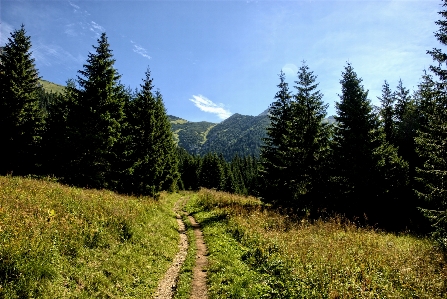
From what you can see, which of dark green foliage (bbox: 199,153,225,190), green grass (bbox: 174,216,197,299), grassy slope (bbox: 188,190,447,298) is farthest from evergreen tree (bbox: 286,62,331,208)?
dark green foliage (bbox: 199,153,225,190)

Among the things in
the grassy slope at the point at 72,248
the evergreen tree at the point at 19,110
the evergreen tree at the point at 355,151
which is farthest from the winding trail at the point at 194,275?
the evergreen tree at the point at 19,110

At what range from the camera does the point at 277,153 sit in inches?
922

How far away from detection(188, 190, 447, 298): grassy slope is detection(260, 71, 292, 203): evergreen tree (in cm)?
955

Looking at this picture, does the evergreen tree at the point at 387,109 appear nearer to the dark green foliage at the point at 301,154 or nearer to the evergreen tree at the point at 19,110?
the dark green foliage at the point at 301,154

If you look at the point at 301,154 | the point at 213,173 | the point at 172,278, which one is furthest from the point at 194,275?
the point at 213,173

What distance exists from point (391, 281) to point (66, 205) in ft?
45.0

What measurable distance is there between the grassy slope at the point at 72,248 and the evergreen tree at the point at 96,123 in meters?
9.76

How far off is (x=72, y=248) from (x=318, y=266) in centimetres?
880

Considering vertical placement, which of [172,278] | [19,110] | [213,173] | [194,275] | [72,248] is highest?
[19,110]

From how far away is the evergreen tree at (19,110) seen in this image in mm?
26219

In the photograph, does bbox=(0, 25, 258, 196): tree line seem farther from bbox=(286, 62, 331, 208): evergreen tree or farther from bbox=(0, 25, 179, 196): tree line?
bbox=(286, 62, 331, 208): evergreen tree

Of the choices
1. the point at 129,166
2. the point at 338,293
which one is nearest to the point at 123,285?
the point at 338,293

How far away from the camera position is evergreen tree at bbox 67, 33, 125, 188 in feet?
74.5

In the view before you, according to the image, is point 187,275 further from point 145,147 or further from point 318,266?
point 145,147
